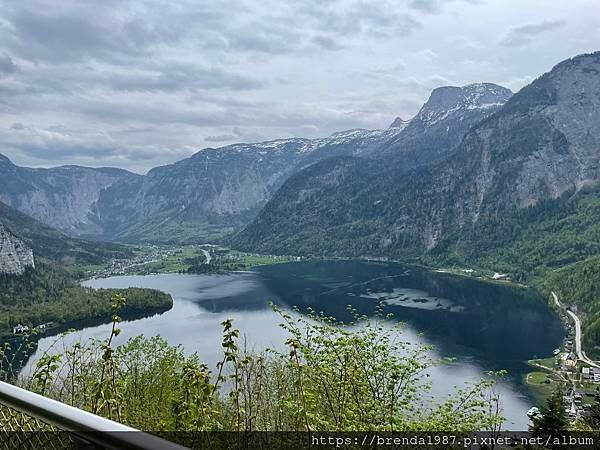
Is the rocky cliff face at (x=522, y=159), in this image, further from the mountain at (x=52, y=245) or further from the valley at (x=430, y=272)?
the mountain at (x=52, y=245)

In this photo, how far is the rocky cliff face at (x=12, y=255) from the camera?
97637 millimetres

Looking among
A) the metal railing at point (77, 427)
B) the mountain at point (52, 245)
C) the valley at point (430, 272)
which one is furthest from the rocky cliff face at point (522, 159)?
the metal railing at point (77, 427)

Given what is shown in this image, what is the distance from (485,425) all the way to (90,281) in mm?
120164

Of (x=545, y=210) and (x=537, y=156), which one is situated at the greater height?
(x=537, y=156)

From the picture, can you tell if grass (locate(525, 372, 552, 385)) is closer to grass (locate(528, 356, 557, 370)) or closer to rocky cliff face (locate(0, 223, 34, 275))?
grass (locate(528, 356, 557, 370))

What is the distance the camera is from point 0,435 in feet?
9.49

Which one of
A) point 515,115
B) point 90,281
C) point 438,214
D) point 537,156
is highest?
point 515,115

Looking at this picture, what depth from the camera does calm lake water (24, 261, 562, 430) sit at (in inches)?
1703

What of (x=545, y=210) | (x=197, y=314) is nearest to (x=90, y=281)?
(x=197, y=314)

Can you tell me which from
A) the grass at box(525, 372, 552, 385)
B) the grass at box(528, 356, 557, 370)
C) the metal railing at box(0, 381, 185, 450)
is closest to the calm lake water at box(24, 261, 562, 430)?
the grass at box(525, 372, 552, 385)

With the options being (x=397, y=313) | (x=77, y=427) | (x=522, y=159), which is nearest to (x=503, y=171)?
(x=522, y=159)

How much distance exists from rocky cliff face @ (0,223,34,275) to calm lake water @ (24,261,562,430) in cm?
1403

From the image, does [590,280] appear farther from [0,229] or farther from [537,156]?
[0,229]

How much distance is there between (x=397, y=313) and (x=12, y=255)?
254 ft
